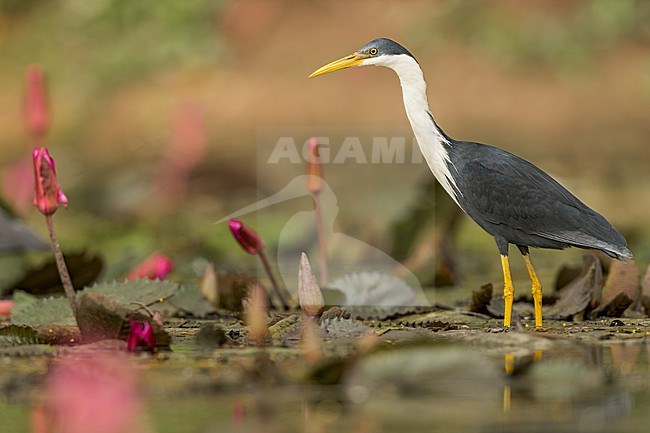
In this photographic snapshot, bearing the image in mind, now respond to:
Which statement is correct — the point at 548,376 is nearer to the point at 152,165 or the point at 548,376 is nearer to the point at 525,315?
the point at 525,315

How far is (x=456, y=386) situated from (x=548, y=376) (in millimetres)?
195

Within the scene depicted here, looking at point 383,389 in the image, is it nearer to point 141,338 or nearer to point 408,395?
point 408,395

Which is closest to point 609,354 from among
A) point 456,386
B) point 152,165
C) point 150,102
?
point 456,386

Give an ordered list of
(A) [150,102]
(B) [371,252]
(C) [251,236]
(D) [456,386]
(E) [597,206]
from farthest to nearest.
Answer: (A) [150,102], (E) [597,206], (B) [371,252], (C) [251,236], (D) [456,386]

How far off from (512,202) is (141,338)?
114 centimetres

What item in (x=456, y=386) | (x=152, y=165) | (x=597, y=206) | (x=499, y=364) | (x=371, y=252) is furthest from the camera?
(x=152, y=165)

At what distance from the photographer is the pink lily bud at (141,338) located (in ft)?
10.8

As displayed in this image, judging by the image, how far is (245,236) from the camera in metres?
3.98

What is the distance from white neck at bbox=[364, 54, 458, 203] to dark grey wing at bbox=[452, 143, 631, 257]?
7cm

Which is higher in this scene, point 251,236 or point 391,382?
point 251,236

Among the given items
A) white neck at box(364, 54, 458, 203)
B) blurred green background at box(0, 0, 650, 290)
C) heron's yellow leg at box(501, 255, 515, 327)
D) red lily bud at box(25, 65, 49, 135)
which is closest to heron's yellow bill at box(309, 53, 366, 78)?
white neck at box(364, 54, 458, 203)

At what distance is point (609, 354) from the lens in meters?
3.20

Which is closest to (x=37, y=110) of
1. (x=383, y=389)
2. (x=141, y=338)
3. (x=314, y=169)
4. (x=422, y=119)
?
(x=314, y=169)

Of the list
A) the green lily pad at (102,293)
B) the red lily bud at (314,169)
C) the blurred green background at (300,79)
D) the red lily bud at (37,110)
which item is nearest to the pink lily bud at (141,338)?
the green lily pad at (102,293)
